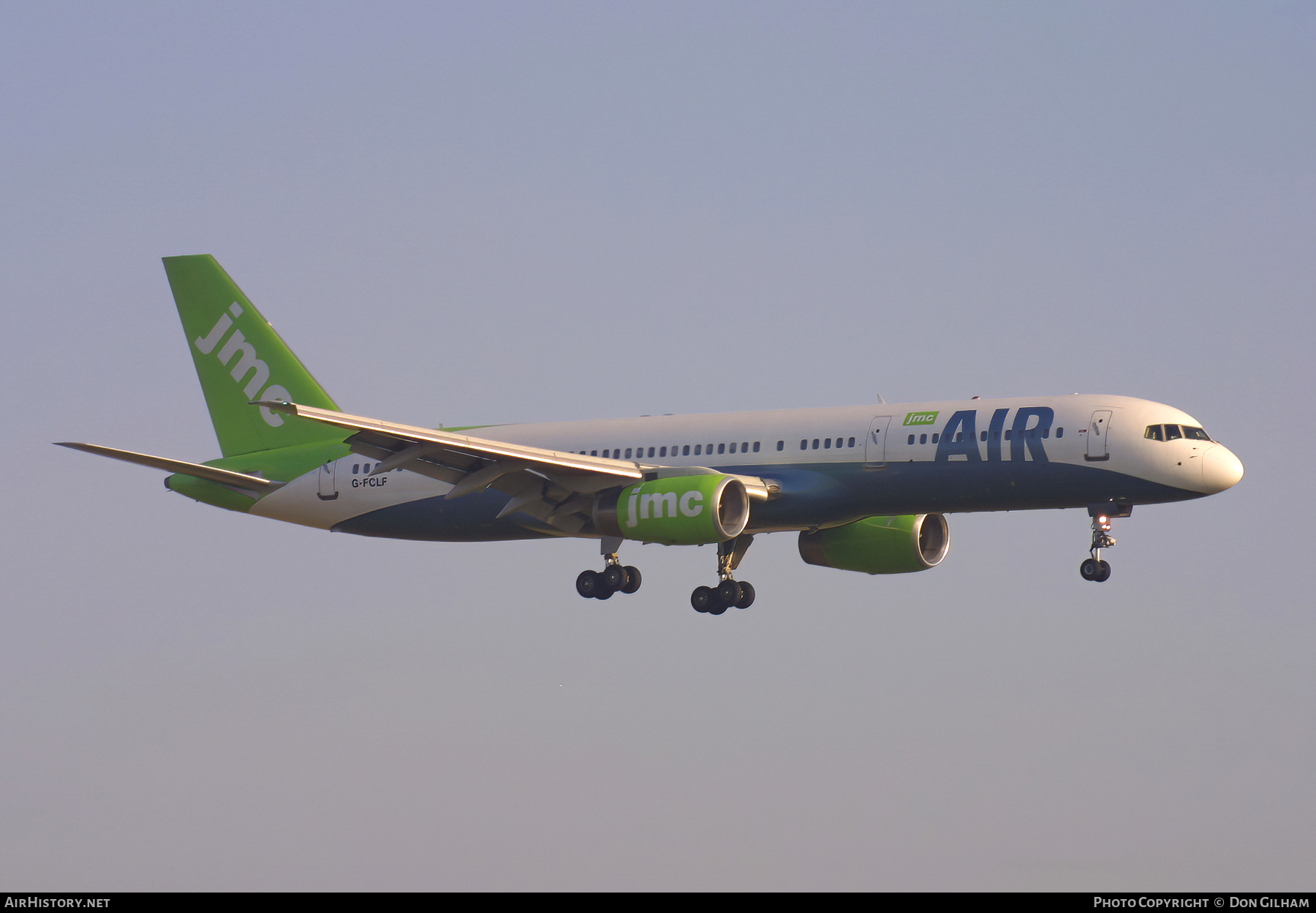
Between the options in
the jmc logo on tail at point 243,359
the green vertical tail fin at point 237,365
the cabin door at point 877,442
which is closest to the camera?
the cabin door at point 877,442

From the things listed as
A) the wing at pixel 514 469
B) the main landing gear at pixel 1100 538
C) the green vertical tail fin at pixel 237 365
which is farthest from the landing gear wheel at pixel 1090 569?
the green vertical tail fin at pixel 237 365

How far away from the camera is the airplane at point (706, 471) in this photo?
146ft

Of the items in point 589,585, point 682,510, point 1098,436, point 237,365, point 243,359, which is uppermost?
point 243,359

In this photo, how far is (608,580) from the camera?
51.1 m

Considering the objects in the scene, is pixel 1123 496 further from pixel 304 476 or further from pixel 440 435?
pixel 304 476

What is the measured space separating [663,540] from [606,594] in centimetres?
538

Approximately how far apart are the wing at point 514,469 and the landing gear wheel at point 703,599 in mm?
5255

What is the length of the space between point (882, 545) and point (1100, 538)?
27.8 feet

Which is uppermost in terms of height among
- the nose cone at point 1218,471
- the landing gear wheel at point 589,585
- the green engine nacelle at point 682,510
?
the nose cone at point 1218,471

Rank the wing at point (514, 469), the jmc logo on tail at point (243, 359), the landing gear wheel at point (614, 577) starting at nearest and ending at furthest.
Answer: the wing at point (514, 469)
the landing gear wheel at point (614, 577)
the jmc logo on tail at point (243, 359)

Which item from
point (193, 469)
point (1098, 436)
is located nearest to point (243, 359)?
point (193, 469)

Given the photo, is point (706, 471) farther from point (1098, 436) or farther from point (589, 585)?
point (1098, 436)

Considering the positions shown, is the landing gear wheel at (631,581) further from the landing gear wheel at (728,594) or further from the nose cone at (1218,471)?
the nose cone at (1218,471)

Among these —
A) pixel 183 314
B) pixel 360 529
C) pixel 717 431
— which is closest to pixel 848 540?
pixel 717 431
